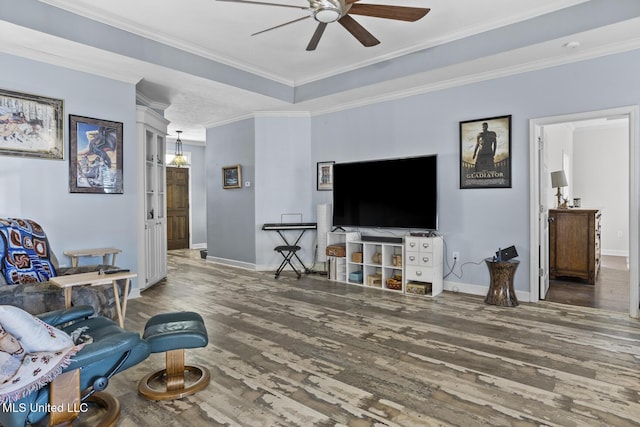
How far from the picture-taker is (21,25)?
3154 mm

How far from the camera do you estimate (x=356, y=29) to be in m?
3.16

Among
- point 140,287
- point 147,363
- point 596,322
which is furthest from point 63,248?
point 596,322

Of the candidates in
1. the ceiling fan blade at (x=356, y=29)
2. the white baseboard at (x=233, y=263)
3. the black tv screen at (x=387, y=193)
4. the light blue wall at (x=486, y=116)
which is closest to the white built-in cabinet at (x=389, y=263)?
the black tv screen at (x=387, y=193)

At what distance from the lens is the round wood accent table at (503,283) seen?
158 inches

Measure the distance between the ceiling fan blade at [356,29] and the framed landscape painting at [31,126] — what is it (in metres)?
3.03

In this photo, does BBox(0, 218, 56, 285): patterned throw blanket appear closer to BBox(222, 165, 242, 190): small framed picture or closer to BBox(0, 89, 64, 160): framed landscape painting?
BBox(0, 89, 64, 160): framed landscape painting

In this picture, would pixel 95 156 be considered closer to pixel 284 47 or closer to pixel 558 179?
pixel 284 47

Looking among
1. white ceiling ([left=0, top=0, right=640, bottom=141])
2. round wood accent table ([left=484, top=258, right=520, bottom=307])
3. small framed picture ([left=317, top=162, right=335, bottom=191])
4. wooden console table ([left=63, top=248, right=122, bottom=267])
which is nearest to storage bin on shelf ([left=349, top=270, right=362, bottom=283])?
small framed picture ([left=317, top=162, right=335, bottom=191])

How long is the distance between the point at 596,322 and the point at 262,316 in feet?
10.5

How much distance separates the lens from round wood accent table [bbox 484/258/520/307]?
13.2 ft

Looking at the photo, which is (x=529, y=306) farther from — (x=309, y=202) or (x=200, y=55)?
(x=200, y=55)

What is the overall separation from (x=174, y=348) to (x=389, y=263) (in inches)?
130

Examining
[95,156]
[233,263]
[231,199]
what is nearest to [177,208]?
[231,199]

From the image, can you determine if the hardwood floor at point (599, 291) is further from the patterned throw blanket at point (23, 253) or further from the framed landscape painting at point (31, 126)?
the framed landscape painting at point (31, 126)
